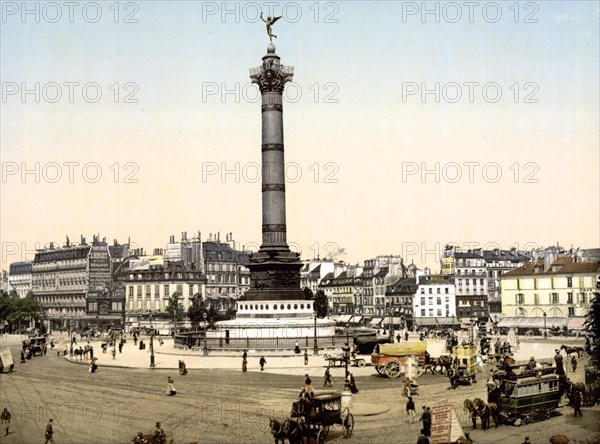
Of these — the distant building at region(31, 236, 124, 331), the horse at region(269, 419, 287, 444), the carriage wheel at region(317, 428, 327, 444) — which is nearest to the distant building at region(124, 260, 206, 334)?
the distant building at region(31, 236, 124, 331)

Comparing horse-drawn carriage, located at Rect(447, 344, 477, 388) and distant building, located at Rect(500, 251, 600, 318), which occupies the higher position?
distant building, located at Rect(500, 251, 600, 318)

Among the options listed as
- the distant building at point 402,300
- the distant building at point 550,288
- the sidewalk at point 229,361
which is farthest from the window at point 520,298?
the sidewalk at point 229,361

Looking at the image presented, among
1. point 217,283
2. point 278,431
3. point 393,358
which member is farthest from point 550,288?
point 278,431

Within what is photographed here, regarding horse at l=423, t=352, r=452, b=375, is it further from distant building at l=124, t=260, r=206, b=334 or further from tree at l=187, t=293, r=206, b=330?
distant building at l=124, t=260, r=206, b=334

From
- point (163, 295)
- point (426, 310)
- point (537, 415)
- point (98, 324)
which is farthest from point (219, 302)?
point (537, 415)

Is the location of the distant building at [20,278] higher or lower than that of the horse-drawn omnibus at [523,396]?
higher

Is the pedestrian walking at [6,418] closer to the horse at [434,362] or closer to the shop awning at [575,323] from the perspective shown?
the horse at [434,362]

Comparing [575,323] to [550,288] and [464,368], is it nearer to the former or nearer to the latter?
[550,288]

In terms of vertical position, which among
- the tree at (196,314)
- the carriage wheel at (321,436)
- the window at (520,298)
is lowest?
the carriage wheel at (321,436)
